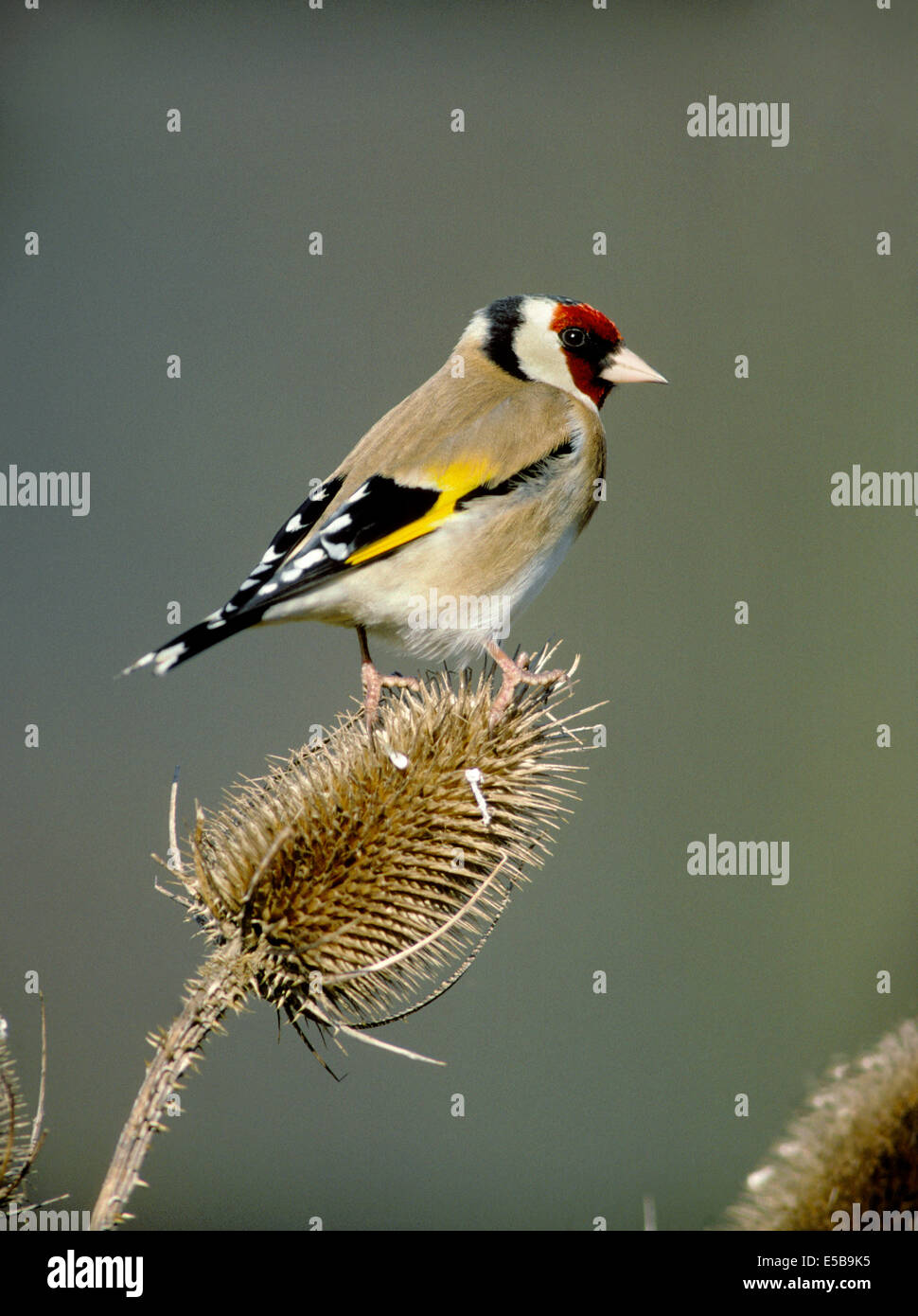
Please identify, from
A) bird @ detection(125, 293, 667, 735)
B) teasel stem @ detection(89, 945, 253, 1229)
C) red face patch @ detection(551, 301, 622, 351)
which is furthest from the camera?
red face patch @ detection(551, 301, 622, 351)

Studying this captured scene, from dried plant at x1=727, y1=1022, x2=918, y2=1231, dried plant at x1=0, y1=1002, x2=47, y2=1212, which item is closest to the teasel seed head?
dried plant at x1=0, y1=1002, x2=47, y2=1212

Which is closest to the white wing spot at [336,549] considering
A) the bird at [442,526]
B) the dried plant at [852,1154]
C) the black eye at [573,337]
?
the bird at [442,526]

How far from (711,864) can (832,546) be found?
251cm

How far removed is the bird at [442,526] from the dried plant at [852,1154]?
3.89 feet

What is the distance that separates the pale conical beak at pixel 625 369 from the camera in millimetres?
4383

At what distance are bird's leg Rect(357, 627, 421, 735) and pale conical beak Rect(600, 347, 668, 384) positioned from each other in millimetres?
1469

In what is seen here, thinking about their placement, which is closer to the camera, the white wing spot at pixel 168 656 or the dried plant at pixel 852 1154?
the dried plant at pixel 852 1154

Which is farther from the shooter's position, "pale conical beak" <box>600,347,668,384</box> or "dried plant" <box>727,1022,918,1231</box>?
"pale conical beak" <box>600,347,668,384</box>

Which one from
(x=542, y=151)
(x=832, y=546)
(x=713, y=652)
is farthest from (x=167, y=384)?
(x=832, y=546)

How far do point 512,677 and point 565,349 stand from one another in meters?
1.70

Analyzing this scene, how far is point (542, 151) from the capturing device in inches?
372

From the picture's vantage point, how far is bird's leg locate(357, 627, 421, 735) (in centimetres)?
334

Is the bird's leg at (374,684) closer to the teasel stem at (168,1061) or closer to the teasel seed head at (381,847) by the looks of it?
the teasel seed head at (381,847)

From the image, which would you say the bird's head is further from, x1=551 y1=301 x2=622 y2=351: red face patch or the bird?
the bird
